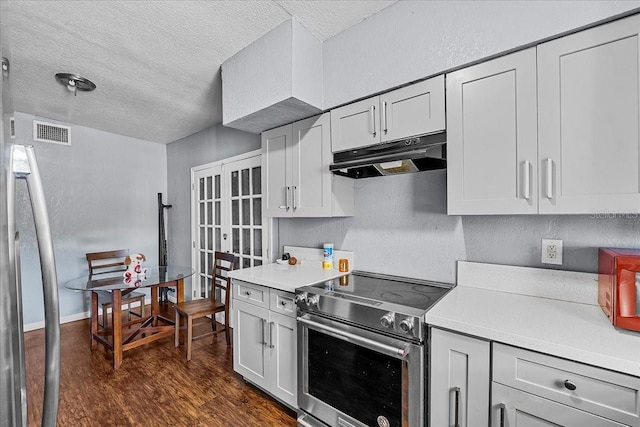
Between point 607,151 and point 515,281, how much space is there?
0.75 meters

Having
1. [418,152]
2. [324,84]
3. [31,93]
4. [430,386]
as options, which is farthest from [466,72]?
[31,93]

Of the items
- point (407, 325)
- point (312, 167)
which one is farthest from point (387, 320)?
point (312, 167)

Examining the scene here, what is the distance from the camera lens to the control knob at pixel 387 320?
55.2 inches

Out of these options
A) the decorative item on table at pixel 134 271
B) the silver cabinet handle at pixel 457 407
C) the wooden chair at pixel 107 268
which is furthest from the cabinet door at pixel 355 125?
the wooden chair at pixel 107 268

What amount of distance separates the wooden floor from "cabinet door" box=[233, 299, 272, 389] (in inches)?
6.9

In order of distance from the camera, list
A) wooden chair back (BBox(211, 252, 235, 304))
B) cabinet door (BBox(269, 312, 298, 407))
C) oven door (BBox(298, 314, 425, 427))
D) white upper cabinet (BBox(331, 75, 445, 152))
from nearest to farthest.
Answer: oven door (BBox(298, 314, 425, 427)), white upper cabinet (BBox(331, 75, 445, 152)), cabinet door (BBox(269, 312, 298, 407)), wooden chair back (BBox(211, 252, 235, 304))

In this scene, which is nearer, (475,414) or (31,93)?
(475,414)

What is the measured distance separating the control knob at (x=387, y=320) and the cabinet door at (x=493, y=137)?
63 cm

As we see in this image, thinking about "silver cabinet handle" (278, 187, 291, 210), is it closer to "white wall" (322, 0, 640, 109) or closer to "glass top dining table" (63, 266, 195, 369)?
"white wall" (322, 0, 640, 109)

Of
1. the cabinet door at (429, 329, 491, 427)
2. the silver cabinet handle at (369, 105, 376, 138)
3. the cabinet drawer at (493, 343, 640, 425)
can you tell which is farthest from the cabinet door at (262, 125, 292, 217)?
the cabinet drawer at (493, 343, 640, 425)

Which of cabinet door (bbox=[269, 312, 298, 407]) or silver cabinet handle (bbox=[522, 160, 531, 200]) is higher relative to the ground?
silver cabinet handle (bbox=[522, 160, 531, 200])

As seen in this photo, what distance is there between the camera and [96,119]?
319 centimetres

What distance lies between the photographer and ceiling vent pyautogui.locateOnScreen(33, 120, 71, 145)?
270 centimetres

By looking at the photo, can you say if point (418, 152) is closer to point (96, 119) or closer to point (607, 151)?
point (607, 151)
